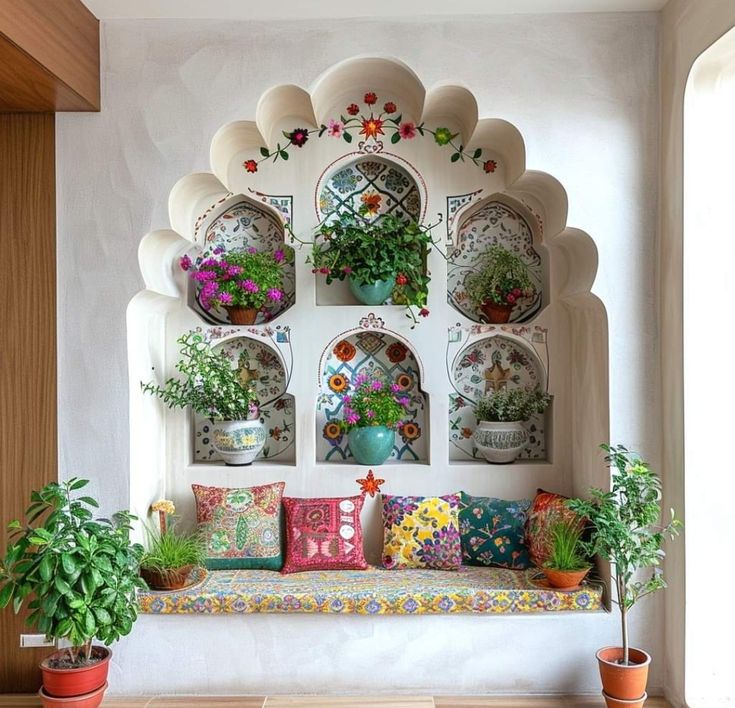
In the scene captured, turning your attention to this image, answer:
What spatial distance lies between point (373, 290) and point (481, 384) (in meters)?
0.82

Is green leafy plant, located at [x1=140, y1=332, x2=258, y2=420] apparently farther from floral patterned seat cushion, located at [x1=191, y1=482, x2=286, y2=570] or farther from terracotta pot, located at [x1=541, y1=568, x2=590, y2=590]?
terracotta pot, located at [x1=541, y1=568, x2=590, y2=590]

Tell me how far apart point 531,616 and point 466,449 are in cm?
99

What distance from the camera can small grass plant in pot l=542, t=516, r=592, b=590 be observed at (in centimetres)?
347

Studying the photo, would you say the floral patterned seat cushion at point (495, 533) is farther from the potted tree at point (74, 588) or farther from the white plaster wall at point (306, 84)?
the potted tree at point (74, 588)

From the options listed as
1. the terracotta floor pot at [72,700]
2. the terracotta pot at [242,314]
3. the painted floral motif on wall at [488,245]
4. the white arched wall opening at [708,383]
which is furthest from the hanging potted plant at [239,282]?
the white arched wall opening at [708,383]

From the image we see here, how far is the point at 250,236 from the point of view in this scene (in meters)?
4.17

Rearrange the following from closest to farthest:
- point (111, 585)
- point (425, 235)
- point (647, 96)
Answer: point (111, 585) → point (647, 96) → point (425, 235)

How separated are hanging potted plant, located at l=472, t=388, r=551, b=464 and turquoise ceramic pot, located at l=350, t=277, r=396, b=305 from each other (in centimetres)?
78

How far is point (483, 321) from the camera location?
4133mm

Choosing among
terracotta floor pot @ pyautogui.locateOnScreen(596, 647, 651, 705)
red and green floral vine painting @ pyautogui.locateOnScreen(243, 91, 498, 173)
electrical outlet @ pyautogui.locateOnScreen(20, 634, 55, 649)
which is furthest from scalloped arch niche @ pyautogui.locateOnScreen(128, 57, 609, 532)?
terracotta floor pot @ pyautogui.locateOnScreen(596, 647, 651, 705)

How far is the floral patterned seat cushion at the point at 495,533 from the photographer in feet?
12.6

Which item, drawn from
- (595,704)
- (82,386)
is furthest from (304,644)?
(82,386)

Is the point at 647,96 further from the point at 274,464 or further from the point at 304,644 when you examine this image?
the point at 304,644

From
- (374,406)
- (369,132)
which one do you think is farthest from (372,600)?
(369,132)
